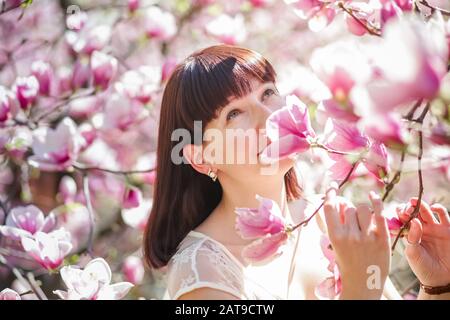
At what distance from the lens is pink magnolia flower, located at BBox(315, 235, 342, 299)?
0.88 meters

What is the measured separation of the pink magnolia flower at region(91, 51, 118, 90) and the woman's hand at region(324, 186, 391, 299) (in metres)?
1.03

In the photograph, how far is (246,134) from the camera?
1.04 m

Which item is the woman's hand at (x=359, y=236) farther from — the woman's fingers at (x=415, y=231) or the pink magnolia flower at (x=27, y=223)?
the pink magnolia flower at (x=27, y=223)

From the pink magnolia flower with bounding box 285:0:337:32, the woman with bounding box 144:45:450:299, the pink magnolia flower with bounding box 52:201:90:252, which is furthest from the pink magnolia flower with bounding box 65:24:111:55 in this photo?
the pink magnolia flower with bounding box 285:0:337:32

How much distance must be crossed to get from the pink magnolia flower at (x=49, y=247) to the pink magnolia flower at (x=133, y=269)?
566 millimetres

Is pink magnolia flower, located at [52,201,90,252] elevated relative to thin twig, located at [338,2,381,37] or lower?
lower

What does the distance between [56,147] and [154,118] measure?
393mm

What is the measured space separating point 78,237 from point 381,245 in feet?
5.00

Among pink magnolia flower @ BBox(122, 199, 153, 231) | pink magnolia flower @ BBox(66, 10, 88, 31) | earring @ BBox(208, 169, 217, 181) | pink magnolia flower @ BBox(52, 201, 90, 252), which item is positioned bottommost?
pink magnolia flower @ BBox(52, 201, 90, 252)

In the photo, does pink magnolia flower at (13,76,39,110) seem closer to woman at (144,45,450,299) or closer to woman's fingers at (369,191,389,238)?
woman at (144,45,450,299)

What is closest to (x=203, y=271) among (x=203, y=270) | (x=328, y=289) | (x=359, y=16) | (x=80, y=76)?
(x=203, y=270)

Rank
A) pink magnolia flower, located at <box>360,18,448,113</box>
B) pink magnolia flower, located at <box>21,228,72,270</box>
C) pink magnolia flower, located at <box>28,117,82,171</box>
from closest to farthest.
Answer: pink magnolia flower, located at <box>360,18,448,113</box>, pink magnolia flower, located at <box>21,228,72,270</box>, pink magnolia flower, located at <box>28,117,82,171</box>

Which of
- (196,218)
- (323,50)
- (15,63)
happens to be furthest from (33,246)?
(15,63)
